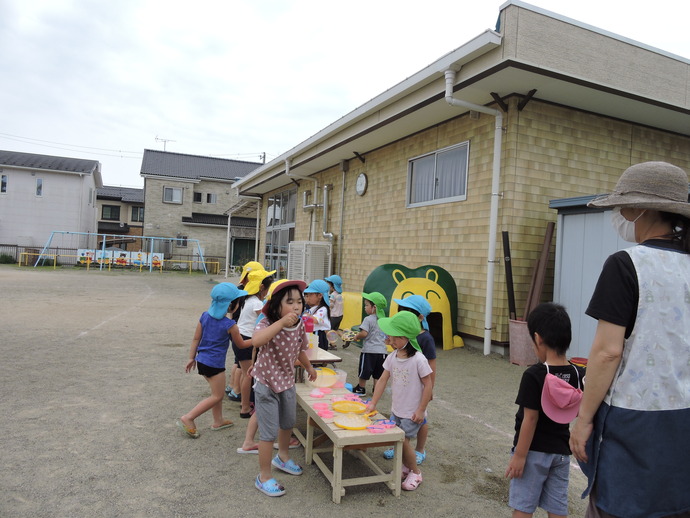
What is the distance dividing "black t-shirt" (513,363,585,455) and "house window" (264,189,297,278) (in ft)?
49.7

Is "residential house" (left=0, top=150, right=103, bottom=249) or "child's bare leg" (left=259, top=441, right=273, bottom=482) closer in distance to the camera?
"child's bare leg" (left=259, top=441, right=273, bottom=482)

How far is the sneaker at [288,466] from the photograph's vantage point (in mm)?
3480

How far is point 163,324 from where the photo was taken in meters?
10.2

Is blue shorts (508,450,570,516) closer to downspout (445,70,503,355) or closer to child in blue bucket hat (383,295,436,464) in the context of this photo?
child in blue bucket hat (383,295,436,464)

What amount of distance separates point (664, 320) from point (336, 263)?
1187cm

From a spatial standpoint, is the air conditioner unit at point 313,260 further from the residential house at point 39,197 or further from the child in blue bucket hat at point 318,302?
the residential house at point 39,197

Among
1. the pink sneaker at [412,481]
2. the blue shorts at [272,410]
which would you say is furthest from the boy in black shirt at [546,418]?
the blue shorts at [272,410]

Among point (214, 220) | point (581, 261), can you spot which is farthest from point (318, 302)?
point (214, 220)

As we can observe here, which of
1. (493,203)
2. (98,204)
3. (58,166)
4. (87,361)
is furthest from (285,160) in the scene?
(98,204)

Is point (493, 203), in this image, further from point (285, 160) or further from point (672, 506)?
point (285, 160)

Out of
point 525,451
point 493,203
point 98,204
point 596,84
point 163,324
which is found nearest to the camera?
point 525,451

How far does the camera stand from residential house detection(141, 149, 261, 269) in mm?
34531

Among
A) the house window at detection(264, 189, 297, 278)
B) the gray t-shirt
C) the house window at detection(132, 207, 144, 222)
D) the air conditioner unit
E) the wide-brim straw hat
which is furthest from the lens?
the house window at detection(132, 207, 144, 222)

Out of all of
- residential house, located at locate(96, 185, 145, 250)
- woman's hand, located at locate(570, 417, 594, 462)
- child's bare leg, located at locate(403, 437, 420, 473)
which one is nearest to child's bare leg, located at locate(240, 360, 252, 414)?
child's bare leg, located at locate(403, 437, 420, 473)
